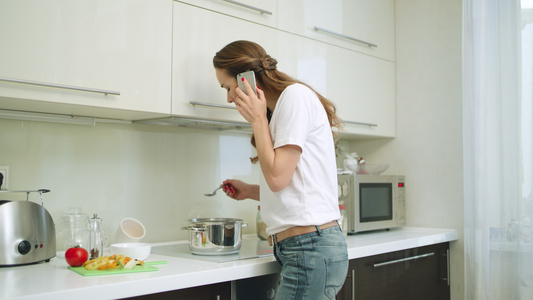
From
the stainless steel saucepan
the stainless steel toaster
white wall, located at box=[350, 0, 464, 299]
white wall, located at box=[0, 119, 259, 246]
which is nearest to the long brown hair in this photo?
the stainless steel saucepan

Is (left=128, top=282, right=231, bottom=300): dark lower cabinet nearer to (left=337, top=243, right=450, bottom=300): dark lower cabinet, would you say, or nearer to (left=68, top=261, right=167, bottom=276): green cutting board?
(left=68, top=261, right=167, bottom=276): green cutting board

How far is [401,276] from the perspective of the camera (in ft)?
7.39

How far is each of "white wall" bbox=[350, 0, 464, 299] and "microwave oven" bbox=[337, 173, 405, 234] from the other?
0.13 metres

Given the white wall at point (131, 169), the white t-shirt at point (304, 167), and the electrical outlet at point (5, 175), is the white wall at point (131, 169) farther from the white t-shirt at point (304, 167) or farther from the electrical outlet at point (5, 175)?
the white t-shirt at point (304, 167)

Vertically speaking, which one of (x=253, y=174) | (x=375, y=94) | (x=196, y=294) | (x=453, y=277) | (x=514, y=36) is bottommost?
(x=453, y=277)

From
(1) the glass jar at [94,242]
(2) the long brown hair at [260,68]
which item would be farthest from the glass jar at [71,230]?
(2) the long brown hair at [260,68]

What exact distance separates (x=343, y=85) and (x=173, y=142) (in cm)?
87

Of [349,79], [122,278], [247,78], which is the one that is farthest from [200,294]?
[349,79]

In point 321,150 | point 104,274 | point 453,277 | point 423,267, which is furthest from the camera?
point 453,277

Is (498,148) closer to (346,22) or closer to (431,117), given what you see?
(431,117)

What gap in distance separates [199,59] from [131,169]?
1.73 feet

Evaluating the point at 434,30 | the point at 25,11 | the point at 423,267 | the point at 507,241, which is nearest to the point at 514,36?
the point at 434,30

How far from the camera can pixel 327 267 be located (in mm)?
1470

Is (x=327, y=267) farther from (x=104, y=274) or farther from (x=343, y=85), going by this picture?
(x=343, y=85)
